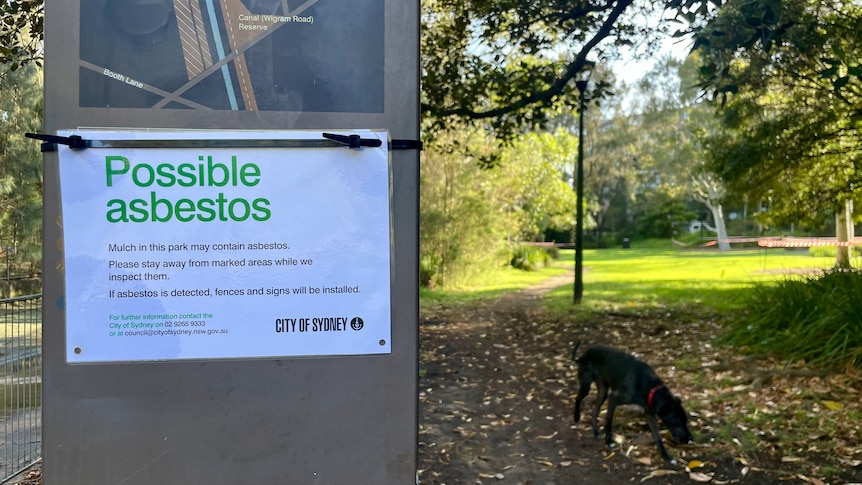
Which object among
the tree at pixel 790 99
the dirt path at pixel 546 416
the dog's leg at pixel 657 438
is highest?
the tree at pixel 790 99

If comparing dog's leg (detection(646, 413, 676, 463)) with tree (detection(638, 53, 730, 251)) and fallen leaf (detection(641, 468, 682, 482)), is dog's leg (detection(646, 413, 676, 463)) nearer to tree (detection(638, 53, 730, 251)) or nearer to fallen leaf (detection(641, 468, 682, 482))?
fallen leaf (detection(641, 468, 682, 482))

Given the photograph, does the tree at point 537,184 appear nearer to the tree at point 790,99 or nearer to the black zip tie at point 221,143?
the tree at point 790,99

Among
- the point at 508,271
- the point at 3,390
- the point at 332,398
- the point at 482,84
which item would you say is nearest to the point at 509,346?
the point at 482,84

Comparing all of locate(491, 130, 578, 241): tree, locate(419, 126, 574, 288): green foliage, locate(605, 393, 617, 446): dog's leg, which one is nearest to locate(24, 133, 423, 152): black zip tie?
locate(605, 393, 617, 446): dog's leg

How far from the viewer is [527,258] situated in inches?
1072

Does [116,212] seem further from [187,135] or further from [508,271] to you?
[508,271]

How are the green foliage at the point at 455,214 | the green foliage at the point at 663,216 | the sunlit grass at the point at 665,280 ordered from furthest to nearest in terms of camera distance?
the green foliage at the point at 663,216 < the green foliage at the point at 455,214 < the sunlit grass at the point at 665,280

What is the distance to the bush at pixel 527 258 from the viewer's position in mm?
26367

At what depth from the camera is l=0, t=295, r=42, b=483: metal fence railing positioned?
16.0 feet

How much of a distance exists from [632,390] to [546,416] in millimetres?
1344

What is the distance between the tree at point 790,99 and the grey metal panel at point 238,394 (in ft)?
16.4

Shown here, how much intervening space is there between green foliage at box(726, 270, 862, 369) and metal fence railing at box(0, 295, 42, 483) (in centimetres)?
745

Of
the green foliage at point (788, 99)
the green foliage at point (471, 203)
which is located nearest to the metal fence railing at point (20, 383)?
the green foliage at point (788, 99)

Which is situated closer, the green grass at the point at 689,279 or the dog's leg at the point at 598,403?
the dog's leg at the point at 598,403
